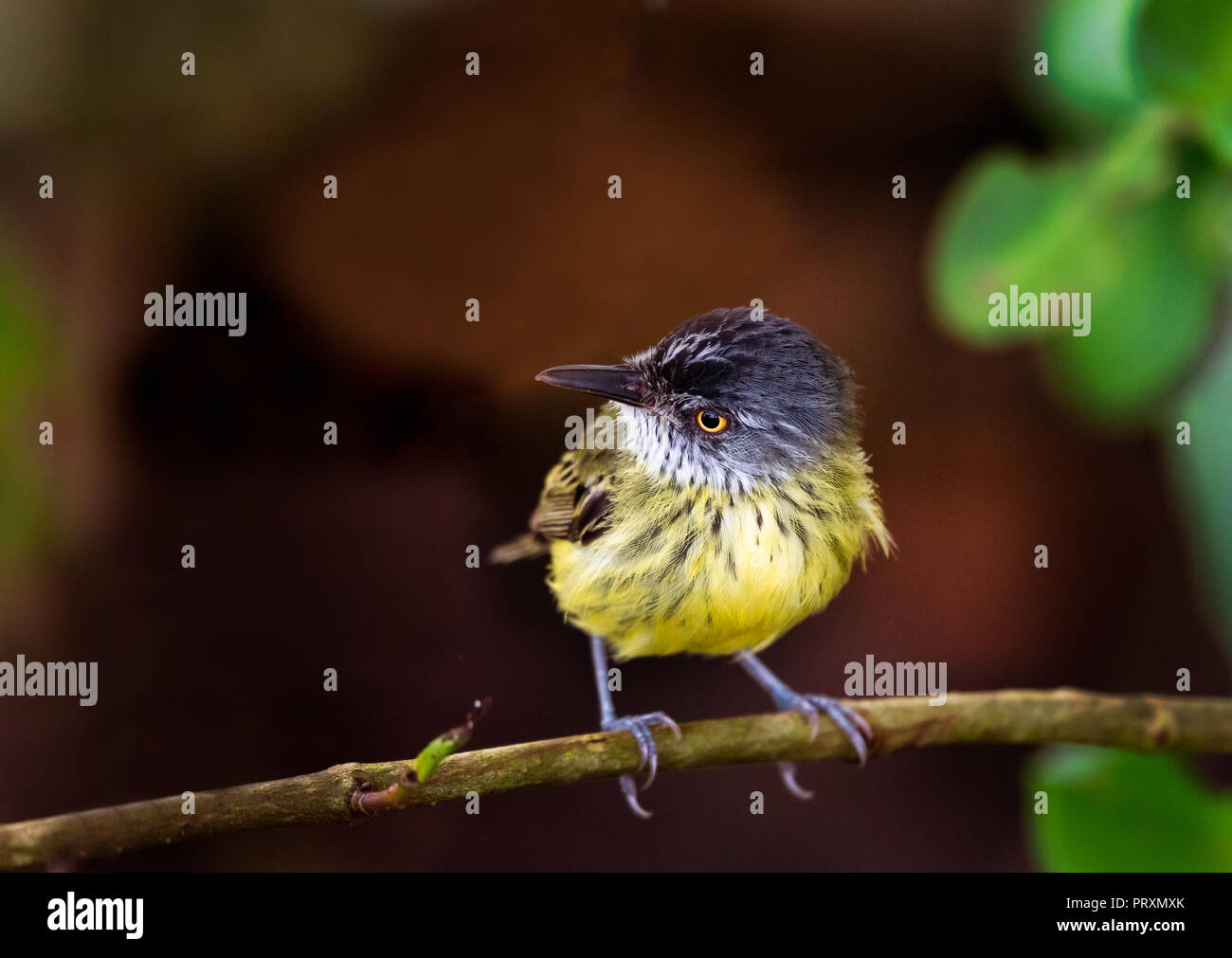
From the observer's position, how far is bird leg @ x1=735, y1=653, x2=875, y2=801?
1841 millimetres

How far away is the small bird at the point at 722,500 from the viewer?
69.7 inches

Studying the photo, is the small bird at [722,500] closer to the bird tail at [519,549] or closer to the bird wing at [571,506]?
the bird wing at [571,506]

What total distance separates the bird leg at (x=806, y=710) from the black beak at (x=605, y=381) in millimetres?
607

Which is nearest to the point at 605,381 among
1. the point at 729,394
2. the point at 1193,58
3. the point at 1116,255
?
the point at 729,394

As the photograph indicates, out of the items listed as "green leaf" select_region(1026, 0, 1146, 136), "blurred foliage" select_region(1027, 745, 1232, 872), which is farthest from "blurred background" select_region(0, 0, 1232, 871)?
"blurred foliage" select_region(1027, 745, 1232, 872)

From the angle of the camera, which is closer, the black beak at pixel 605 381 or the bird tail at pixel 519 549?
the black beak at pixel 605 381

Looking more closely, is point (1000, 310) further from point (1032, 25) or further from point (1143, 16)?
point (1032, 25)

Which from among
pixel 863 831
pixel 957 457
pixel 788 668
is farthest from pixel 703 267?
pixel 863 831

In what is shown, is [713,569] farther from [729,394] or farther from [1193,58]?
[1193,58]

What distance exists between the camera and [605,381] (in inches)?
72.6

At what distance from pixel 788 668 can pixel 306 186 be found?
142cm

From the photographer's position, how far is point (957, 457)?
230 cm

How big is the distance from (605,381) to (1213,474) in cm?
92

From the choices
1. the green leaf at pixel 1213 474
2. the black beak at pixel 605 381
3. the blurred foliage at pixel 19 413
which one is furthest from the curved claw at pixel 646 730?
the blurred foliage at pixel 19 413
